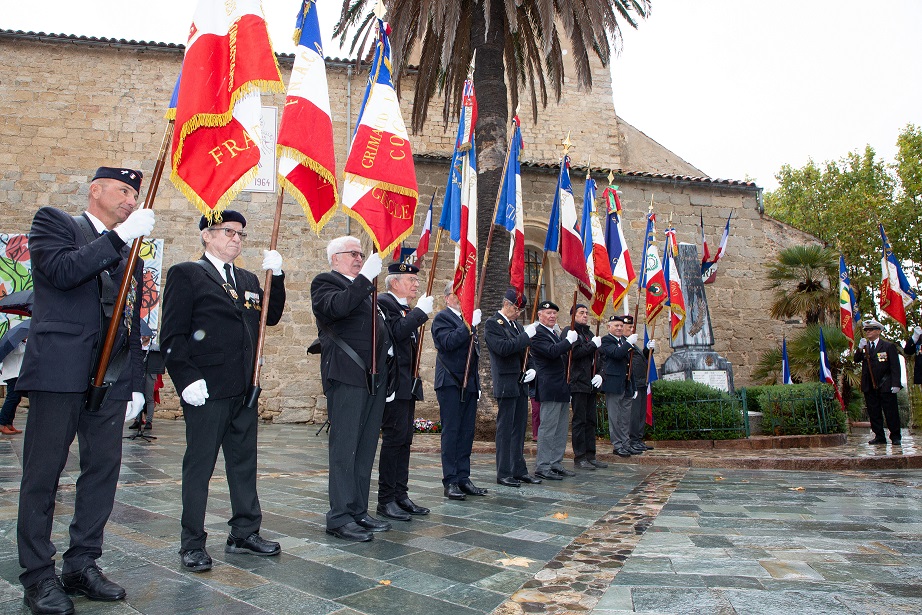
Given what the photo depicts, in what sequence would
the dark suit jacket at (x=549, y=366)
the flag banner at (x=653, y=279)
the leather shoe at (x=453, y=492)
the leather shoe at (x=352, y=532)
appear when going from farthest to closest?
1. the flag banner at (x=653, y=279)
2. the dark suit jacket at (x=549, y=366)
3. the leather shoe at (x=453, y=492)
4. the leather shoe at (x=352, y=532)

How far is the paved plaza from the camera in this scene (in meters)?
2.90

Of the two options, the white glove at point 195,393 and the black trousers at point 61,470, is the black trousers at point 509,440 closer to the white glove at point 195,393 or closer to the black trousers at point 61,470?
the white glove at point 195,393

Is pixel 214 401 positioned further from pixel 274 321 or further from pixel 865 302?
pixel 865 302

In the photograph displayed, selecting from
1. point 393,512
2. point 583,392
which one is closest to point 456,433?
point 393,512

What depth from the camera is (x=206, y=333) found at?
362 cm

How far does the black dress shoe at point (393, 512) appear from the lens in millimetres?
4738

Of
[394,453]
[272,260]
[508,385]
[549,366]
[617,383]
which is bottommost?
[394,453]

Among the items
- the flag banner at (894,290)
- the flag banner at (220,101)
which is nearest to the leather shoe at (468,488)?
the flag banner at (220,101)

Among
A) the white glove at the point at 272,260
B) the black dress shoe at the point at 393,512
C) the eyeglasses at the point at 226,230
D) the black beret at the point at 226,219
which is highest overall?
the black beret at the point at 226,219

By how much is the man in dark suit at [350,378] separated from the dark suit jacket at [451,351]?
4.48ft

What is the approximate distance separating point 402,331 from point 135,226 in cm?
226

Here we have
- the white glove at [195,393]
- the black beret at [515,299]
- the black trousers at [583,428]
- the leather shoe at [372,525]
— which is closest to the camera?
the white glove at [195,393]

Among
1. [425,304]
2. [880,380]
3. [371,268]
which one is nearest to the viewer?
[371,268]

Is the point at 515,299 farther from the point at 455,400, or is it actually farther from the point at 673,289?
the point at 673,289
